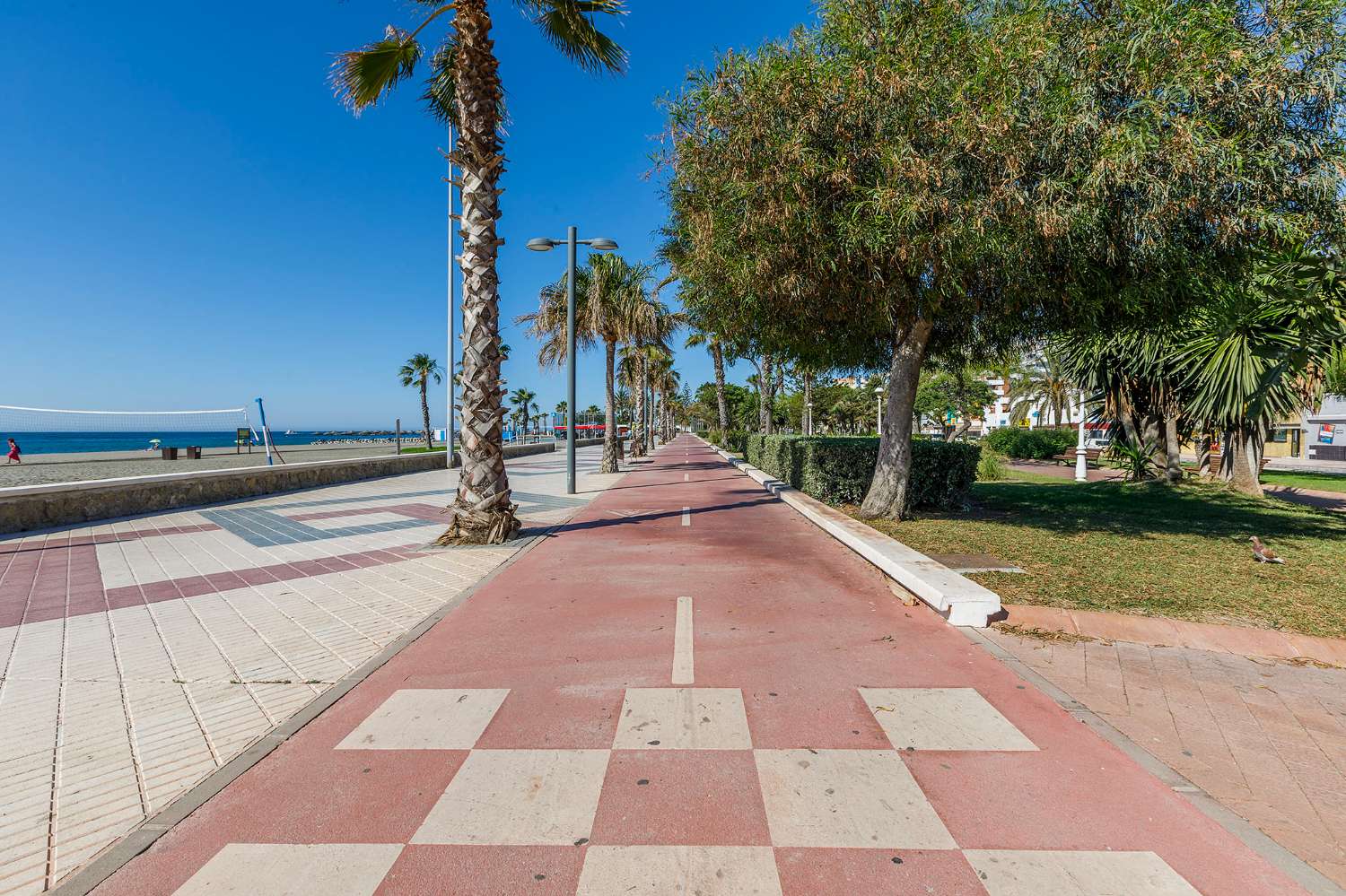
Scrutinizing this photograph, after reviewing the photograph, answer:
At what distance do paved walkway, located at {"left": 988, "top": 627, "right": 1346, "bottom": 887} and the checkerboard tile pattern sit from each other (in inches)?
30.7

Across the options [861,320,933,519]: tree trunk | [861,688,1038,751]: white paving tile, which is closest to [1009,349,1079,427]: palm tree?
[861,320,933,519]: tree trunk

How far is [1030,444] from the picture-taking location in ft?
126

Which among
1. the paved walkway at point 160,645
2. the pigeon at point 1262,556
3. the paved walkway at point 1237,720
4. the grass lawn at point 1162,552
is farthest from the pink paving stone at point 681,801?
the pigeon at point 1262,556

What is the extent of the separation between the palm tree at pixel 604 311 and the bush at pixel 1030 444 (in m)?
26.7

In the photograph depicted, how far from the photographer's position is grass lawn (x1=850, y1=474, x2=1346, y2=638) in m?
5.41

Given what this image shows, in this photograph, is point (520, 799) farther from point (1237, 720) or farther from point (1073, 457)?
point (1073, 457)

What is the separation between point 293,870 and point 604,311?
21.5m

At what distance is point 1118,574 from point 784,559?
149 inches

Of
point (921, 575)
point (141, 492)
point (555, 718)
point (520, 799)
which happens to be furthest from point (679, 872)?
point (141, 492)

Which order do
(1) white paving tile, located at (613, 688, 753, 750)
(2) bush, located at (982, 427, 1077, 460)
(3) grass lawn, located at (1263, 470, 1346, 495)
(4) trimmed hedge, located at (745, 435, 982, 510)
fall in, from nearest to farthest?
(1) white paving tile, located at (613, 688, 753, 750)
(4) trimmed hedge, located at (745, 435, 982, 510)
(3) grass lawn, located at (1263, 470, 1346, 495)
(2) bush, located at (982, 427, 1077, 460)

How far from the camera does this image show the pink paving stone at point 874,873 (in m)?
2.18

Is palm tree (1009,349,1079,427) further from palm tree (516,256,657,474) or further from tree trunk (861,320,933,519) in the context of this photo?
tree trunk (861,320,933,519)

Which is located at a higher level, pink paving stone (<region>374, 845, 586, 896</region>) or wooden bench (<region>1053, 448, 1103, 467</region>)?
wooden bench (<region>1053, 448, 1103, 467</region>)

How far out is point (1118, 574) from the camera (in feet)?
21.4
